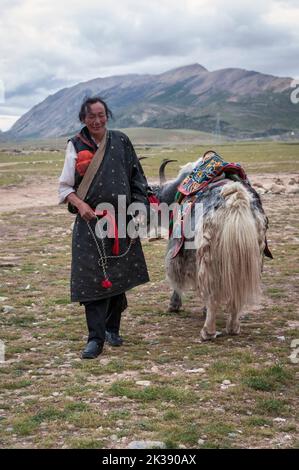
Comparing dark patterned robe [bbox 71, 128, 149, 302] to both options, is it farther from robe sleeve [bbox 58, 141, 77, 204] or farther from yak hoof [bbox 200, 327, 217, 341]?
yak hoof [bbox 200, 327, 217, 341]

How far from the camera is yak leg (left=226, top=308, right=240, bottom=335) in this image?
5180 millimetres

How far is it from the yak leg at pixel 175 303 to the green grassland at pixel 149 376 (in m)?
0.09

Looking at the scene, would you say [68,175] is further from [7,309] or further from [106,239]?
[7,309]

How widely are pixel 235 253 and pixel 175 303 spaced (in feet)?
4.84

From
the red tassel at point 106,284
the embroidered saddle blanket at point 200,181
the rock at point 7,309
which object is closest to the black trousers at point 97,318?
the red tassel at point 106,284

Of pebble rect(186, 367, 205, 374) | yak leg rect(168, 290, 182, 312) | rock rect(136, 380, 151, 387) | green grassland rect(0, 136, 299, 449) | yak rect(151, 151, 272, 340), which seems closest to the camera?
green grassland rect(0, 136, 299, 449)

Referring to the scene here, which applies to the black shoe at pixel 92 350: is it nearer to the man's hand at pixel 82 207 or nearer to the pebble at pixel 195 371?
the pebble at pixel 195 371

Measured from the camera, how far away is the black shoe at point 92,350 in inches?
185

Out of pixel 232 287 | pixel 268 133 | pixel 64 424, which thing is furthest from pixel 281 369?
pixel 268 133

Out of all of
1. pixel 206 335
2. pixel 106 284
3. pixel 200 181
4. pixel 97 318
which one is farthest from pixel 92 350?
pixel 200 181

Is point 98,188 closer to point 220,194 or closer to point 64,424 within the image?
point 220,194

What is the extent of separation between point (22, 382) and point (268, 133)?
185 m

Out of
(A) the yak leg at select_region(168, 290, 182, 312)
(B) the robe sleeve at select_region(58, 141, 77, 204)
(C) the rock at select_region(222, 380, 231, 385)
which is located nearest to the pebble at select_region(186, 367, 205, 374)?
(C) the rock at select_region(222, 380, 231, 385)

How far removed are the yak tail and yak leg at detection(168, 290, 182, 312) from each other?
109cm
